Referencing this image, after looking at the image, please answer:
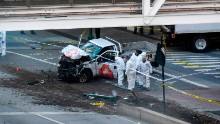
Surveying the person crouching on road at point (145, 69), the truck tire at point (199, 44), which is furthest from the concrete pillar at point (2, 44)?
the truck tire at point (199, 44)

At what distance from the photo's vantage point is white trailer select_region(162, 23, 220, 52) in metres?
27.7

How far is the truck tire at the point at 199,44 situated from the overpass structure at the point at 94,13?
41.6 feet

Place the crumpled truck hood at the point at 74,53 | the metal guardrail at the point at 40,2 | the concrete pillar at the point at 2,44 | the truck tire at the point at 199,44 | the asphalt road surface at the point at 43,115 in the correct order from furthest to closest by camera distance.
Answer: the truck tire at the point at 199,44 → the concrete pillar at the point at 2,44 → the crumpled truck hood at the point at 74,53 → the asphalt road surface at the point at 43,115 → the metal guardrail at the point at 40,2

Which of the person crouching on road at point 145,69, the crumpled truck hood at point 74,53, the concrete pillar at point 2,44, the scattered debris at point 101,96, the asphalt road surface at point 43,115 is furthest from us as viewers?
the concrete pillar at point 2,44

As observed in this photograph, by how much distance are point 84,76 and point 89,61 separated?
0.59 m

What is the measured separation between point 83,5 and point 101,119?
404cm

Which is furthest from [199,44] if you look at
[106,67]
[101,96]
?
[101,96]

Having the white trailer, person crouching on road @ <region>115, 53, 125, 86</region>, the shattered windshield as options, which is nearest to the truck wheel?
the shattered windshield

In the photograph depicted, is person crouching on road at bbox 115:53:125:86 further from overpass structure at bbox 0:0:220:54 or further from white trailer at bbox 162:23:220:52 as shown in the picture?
white trailer at bbox 162:23:220:52

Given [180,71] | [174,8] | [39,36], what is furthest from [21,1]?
[39,36]

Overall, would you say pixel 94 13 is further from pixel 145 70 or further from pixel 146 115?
pixel 145 70

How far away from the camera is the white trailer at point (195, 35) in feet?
90.9

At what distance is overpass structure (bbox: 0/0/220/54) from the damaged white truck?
22.1 feet

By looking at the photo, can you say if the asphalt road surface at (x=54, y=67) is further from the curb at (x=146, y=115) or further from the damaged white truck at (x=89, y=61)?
the damaged white truck at (x=89, y=61)
